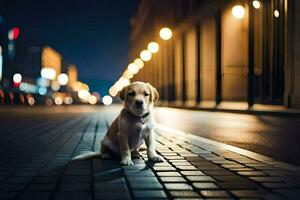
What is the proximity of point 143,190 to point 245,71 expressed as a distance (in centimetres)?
2657

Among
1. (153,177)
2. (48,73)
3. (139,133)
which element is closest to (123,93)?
(139,133)

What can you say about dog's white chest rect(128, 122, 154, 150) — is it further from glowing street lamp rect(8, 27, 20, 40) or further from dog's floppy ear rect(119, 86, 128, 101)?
glowing street lamp rect(8, 27, 20, 40)

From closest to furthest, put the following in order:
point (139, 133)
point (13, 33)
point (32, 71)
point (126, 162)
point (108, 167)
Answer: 1. point (108, 167)
2. point (126, 162)
3. point (139, 133)
4. point (13, 33)
5. point (32, 71)

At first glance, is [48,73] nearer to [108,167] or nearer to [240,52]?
[240,52]

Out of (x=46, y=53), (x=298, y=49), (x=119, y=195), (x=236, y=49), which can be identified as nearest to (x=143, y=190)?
(x=119, y=195)

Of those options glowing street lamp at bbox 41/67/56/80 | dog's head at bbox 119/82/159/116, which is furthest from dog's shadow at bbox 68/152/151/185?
glowing street lamp at bbox 41/67/56/80

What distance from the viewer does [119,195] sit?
14.6 feet

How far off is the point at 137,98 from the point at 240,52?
26.6 meters

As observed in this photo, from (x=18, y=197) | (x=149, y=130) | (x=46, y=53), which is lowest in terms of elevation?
(x=18, y=197)

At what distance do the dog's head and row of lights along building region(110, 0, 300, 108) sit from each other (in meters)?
12.9

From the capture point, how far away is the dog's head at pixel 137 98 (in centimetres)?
618

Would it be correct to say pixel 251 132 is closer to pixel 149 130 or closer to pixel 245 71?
pixel 149 130

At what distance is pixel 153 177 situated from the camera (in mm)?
5387

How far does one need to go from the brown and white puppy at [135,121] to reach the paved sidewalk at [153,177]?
0.20 m
